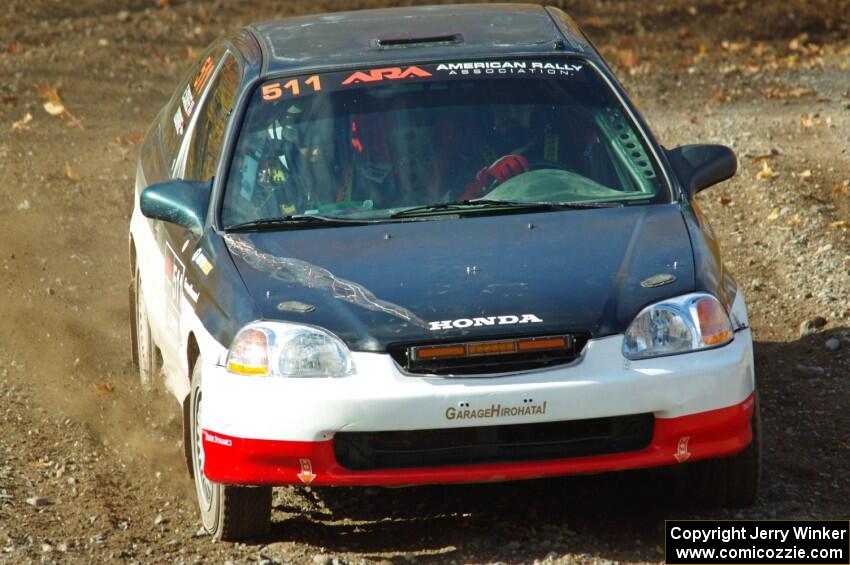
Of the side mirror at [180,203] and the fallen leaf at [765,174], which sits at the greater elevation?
the side mirror at [180,203]

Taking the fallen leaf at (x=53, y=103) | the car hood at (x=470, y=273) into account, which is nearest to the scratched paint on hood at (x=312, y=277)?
the car hood at (x=470, y=273)

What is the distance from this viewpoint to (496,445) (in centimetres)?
488

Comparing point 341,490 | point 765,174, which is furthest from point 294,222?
point 765,174

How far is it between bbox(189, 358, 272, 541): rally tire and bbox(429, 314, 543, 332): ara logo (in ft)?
2.94

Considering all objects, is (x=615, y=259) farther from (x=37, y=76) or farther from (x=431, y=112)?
(x=37, y=76)

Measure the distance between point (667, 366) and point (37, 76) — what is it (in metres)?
10.5

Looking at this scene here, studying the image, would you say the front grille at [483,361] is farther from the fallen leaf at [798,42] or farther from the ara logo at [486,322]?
the fallen leaf at [798,42]

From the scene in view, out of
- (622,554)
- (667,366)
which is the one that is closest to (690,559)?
(622,554)

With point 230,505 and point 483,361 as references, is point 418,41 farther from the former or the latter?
point 230,505

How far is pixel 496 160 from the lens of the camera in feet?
19.2

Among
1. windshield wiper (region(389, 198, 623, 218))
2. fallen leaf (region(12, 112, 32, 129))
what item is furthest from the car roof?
fallen leaf (region(12, 112, 32, 129))

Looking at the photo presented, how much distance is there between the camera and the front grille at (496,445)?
15.9ft

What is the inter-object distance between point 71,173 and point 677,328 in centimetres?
745

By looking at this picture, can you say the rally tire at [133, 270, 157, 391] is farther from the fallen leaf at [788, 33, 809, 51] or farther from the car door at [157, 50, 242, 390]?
the fallen leaf at [788, 33, 809, 51]
